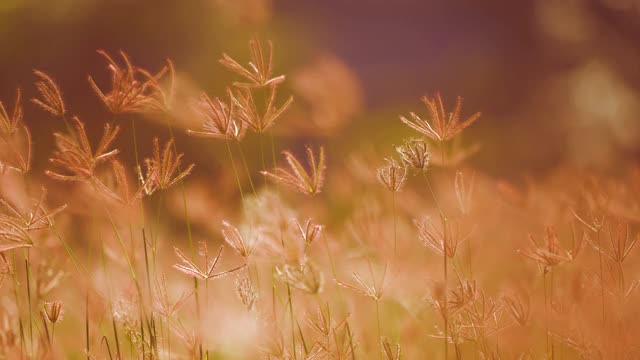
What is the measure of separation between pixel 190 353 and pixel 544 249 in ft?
1.91

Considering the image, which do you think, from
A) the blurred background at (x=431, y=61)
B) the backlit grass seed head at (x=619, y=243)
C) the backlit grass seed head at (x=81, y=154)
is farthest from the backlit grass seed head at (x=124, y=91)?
the blurred background at (x=431, y=61)

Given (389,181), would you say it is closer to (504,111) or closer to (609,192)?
(609,192)

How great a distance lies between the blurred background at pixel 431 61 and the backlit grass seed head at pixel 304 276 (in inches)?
109

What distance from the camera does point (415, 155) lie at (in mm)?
926

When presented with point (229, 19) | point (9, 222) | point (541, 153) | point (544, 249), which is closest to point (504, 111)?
point (541, 153)

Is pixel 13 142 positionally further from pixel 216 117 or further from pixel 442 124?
pixel 442 124

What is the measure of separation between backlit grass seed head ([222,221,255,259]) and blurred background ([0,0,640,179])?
267 cm

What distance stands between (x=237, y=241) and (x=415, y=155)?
301 mm

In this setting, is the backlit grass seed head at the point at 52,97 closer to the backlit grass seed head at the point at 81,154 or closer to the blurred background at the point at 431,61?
the backlit grass seed head at the point at 81,154

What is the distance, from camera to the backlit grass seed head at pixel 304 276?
82 centimetres

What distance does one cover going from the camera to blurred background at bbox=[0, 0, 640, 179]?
3.60 m

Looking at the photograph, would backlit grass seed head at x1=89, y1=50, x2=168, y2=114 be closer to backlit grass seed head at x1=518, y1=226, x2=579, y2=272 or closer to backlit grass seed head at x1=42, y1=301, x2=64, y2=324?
backlit grass seed head at x1=42, y1=301, x2=64, y2=324

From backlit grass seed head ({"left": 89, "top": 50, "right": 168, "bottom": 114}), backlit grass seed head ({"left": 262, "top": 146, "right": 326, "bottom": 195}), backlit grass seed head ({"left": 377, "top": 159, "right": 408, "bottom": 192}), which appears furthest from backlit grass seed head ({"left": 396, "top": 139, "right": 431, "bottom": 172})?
backlit grass seed head ({"left": 89, "top": 50, "right": 168, "bottom": 114})

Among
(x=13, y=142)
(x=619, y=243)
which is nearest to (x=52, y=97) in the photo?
(x=13, y=142)
